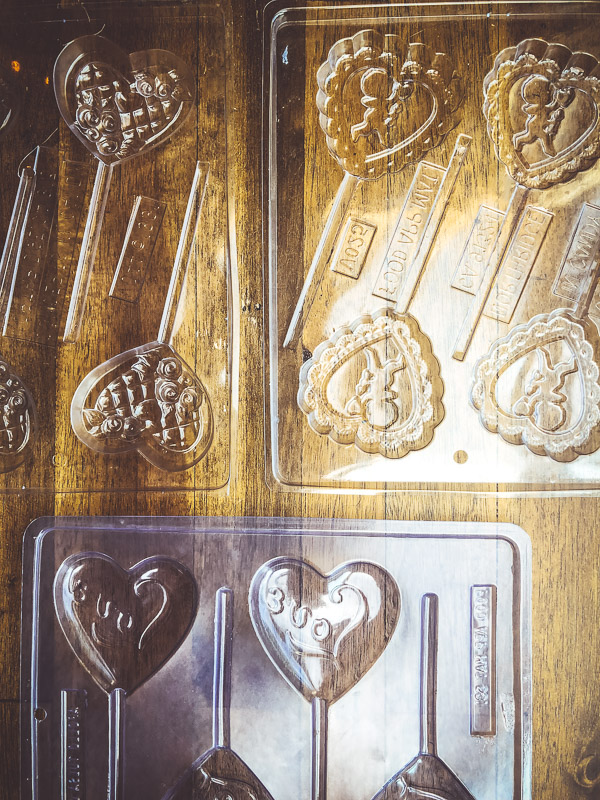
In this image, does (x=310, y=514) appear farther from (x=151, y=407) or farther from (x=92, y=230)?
(x=92, y=230)

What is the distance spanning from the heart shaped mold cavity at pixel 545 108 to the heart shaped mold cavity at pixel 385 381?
0.21m

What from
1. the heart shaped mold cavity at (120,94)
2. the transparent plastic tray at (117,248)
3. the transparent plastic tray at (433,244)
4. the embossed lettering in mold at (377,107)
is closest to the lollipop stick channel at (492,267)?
the transparent plastic tray at (433,244)

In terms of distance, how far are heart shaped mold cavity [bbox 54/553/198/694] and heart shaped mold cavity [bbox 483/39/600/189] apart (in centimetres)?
58

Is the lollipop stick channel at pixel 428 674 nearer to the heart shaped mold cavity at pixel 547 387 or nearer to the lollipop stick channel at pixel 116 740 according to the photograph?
the heart shaped mold cavity at pixel 547 387

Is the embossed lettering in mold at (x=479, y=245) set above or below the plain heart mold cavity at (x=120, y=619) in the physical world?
above

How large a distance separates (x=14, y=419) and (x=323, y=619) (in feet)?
1.31

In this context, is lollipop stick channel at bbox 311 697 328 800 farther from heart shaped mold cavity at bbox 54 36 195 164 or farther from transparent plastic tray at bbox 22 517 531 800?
heart shaped mold cavity at bbox 54 36 195 164

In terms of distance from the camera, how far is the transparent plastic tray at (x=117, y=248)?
560 mm

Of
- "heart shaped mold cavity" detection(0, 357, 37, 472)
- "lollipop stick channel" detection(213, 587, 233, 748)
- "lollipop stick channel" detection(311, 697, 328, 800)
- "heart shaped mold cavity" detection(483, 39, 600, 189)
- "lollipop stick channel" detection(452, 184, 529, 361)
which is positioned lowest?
"lollipop stick channel" detection(311, 697, 328, 800)

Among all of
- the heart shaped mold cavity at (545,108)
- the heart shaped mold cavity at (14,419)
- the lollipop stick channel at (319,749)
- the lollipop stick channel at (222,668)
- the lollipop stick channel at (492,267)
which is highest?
the heart shaped mold cavity at (545,108)

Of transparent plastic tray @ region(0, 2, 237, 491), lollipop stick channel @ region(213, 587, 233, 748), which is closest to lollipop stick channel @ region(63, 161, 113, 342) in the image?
transparent plastic tray @ region(0, 2, 237, 491)

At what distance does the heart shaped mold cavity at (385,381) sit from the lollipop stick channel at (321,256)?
0.13ft

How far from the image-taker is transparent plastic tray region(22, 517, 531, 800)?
539 millimetres

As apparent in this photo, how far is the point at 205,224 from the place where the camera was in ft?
1.84
